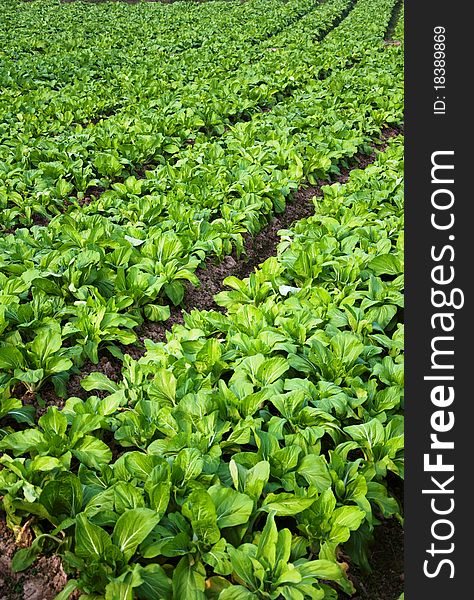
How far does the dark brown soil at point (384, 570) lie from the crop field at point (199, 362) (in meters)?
0.01

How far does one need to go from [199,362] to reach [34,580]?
1475 millimetres

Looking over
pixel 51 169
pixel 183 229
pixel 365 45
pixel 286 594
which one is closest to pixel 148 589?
pixel 286 594

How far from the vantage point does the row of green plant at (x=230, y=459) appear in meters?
2.31

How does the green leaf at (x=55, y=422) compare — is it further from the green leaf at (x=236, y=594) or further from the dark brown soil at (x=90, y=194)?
the dark brown soil at (x=90, y=194)

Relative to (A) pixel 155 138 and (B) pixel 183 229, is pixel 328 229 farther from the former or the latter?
(A) pixel 155 138

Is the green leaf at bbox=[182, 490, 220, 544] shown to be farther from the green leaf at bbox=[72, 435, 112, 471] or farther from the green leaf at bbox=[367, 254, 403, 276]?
the green leaf at bbox=[367, 254, 403, 276]

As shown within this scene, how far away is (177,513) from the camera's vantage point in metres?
2.48

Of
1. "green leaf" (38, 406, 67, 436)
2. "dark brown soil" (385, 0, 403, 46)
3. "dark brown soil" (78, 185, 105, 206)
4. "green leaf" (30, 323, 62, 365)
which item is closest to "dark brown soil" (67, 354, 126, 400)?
"green leaf" (30, 323, 62, 365)

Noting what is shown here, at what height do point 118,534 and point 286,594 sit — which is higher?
point 118,534

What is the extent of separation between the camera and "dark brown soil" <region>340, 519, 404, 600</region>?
2623mm

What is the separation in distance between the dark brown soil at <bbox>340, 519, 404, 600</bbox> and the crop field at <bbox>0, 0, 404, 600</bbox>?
0.4 inches

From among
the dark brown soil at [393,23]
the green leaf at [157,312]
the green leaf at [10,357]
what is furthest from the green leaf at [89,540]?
the dark brown soil at [393,23]

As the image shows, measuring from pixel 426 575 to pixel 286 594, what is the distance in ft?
1.79

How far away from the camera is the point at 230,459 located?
298 centimetres
